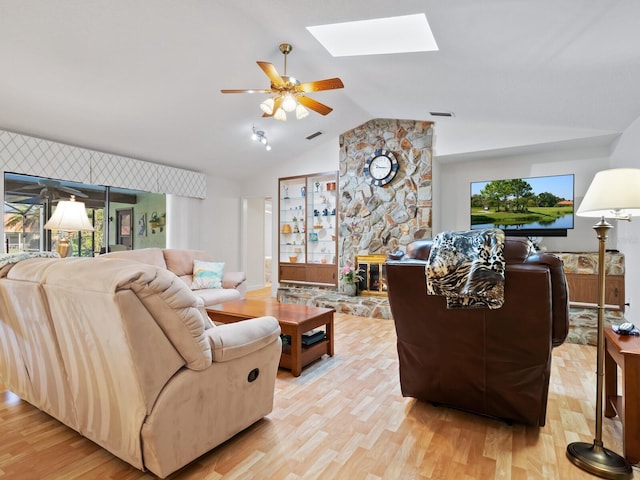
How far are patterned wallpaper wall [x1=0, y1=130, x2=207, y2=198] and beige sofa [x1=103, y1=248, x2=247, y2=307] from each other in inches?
45.7

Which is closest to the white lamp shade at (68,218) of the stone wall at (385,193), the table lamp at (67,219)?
the table lamp at (67,219)

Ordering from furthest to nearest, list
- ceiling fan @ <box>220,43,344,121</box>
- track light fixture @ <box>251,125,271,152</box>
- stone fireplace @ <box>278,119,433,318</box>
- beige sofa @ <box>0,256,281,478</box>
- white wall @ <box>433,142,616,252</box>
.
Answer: stone fireplace @ <box>278,119,433,318</box> → track light fixture @ <box>251,125,271,152</box> → white wall @ <box>433,142,616,252</box> → ceiling fan @ <box>220,43,344,121</box> → beige sofa @ <box>0,256,281,478</box>

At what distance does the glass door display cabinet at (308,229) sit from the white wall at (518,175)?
70.2 inches

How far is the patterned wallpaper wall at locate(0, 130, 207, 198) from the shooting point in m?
3.94

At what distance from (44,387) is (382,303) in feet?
13.3

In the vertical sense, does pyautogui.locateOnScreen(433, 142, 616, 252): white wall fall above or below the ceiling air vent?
below

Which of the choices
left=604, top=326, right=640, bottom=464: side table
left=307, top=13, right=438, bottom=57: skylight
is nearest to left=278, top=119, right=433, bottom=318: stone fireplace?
left=307, top=13, right=438, bottom=57: skylight

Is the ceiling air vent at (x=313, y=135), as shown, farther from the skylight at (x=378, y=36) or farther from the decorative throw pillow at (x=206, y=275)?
the decorative throw pillow at (x=206, y=275)

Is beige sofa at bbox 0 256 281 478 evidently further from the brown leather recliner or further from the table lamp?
the table lamp

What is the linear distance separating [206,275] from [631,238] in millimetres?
4963

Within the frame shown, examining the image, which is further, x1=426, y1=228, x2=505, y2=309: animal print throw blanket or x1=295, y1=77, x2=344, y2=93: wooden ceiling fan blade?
x1=295, y1=77, x2=344, y2=93: wooden ceiling fan blade

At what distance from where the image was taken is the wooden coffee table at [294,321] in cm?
285

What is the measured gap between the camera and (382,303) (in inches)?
205

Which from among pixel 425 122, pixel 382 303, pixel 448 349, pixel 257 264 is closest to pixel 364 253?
pixel 382 303
